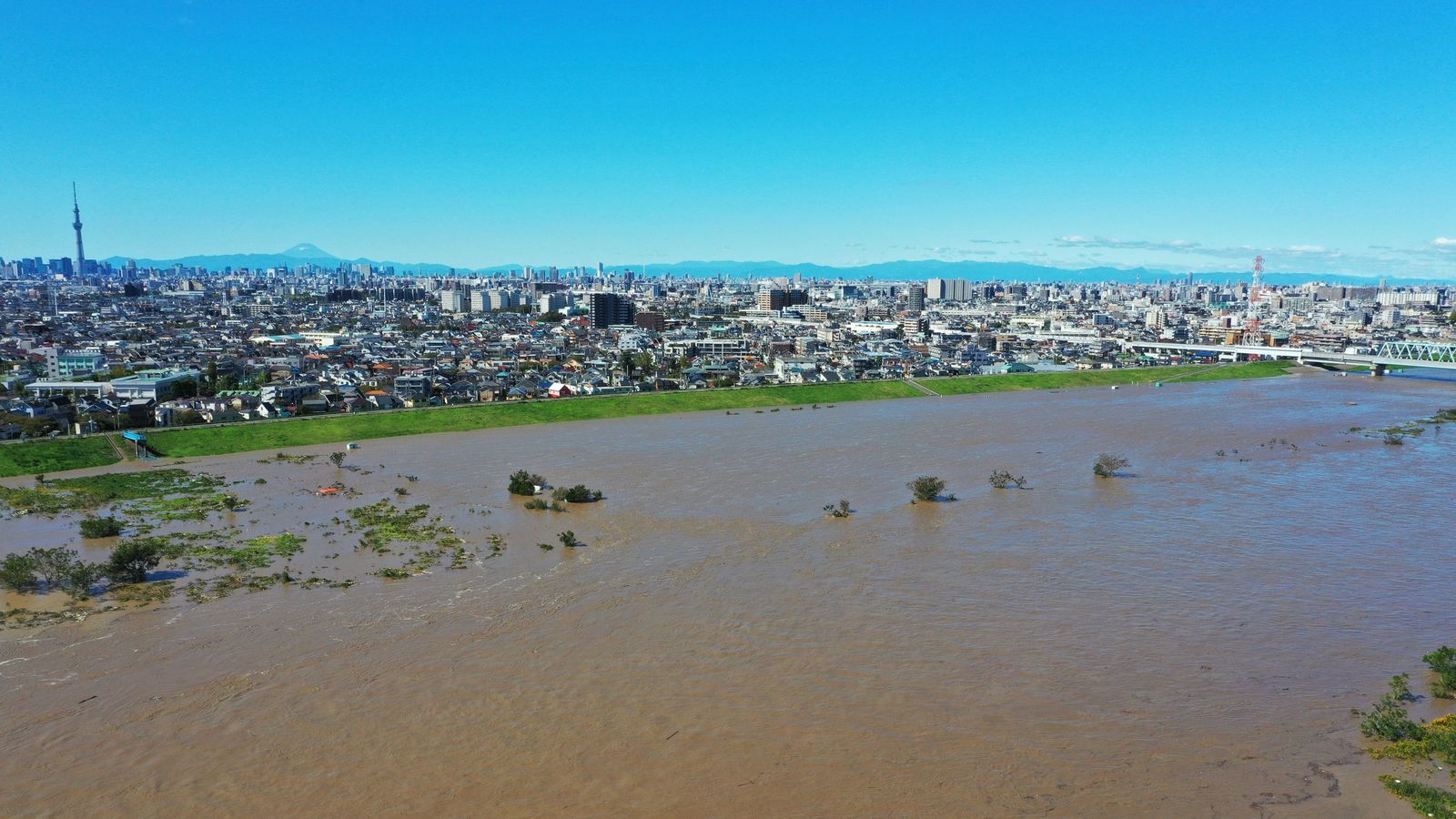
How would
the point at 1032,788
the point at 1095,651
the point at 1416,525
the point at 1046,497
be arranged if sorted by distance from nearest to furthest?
the point at 1032,788 < the point at 1095,651 < the point at 1416,525 < the point at 1046,497

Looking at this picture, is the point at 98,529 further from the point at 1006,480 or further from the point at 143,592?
the point at 1006,480

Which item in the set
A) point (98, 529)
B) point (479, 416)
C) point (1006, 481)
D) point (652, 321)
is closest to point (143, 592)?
point (98, 529)

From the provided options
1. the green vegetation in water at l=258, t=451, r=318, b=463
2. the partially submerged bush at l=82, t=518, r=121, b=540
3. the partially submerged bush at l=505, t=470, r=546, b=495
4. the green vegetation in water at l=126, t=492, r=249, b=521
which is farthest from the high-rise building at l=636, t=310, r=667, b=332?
the partially submerged bush at l=82, t=518, r=121, b=540

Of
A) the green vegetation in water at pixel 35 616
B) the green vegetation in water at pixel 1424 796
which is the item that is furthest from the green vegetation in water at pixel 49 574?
the green vegetation in water at pixel 1424 796

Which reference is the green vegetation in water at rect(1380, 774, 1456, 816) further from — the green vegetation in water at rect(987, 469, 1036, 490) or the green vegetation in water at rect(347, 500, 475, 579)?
the green vegetation in water at rect(987, 469, 1036, 490)

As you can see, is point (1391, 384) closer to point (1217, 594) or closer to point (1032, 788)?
point (1217, 594)

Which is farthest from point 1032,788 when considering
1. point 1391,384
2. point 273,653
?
point 1391,384
